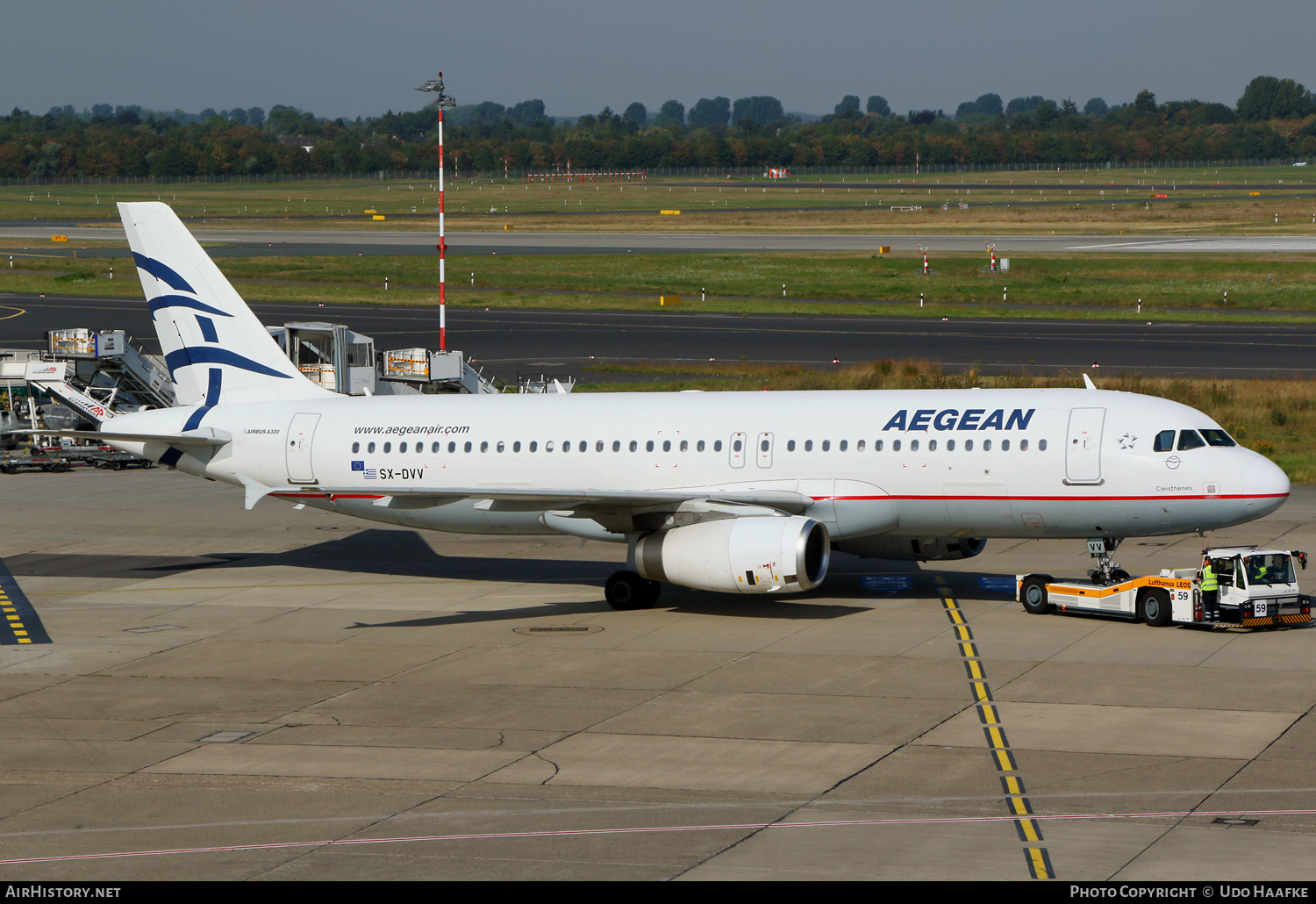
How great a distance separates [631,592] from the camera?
115 feet

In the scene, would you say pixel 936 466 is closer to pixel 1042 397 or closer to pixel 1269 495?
pixel 1042 397

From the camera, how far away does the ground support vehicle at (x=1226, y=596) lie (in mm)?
30906

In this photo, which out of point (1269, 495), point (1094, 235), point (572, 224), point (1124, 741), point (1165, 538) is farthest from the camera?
point (572, 224)

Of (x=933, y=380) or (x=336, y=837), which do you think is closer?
(x=336, y=837)

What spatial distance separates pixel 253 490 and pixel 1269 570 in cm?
2390

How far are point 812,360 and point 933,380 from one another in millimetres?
13259

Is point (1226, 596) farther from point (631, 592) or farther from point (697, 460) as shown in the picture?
point (631, 592)

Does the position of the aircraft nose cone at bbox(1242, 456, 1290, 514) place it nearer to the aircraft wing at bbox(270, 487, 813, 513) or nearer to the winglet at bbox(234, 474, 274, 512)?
the aircraft wing at bbox(270, 487, 813, 513)

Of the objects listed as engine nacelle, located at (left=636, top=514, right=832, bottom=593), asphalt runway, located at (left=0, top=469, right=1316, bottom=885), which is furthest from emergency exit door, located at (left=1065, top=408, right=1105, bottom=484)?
engine nacelle, located at (left=636, top=514, right=832, bottom=593)

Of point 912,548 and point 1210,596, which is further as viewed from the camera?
point 912,548

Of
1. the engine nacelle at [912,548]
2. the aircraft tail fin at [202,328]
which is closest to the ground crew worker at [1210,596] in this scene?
the engine nacelle at [912,548]

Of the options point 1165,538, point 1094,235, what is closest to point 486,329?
point 1165,538

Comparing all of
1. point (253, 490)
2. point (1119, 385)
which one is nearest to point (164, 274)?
point (253, 490)

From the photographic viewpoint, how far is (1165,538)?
142ft
